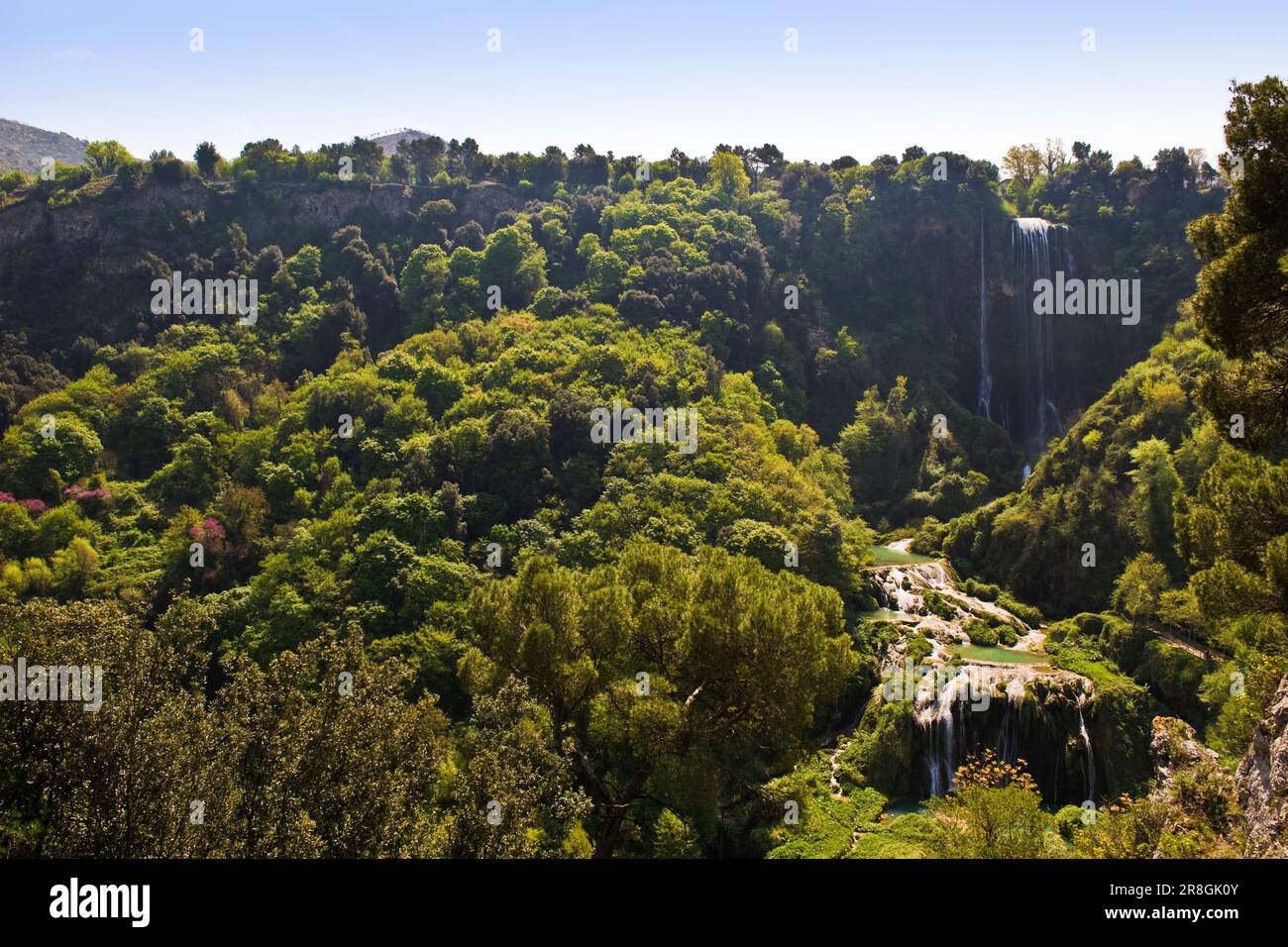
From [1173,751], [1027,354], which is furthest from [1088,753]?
[1027,354]

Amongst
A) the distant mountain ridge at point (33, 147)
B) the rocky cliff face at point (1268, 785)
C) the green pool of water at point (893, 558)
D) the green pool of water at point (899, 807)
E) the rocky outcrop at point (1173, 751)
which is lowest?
the green pool of water at point (899, 807)

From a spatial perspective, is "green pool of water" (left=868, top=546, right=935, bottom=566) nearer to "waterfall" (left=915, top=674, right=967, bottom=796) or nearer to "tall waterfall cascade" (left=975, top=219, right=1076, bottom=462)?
"waterfall" (left=915, top=674, right=967, bottom=796)

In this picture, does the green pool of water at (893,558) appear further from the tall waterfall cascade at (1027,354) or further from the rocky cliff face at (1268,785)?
the rocky cliff face at (1268,785)

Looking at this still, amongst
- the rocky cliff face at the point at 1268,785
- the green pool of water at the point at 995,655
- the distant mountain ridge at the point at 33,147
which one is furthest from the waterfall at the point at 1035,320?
Result: the distant mountain ridge at the point at 33,147

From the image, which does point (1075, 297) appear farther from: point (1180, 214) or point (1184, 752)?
point (1184, 752)

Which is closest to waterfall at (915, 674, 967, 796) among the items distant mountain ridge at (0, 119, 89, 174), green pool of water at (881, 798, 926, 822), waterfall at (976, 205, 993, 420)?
green pool of water at (881, 798, 926, 822)

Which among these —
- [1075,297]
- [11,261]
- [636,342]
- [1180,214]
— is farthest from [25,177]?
[1180,214]
